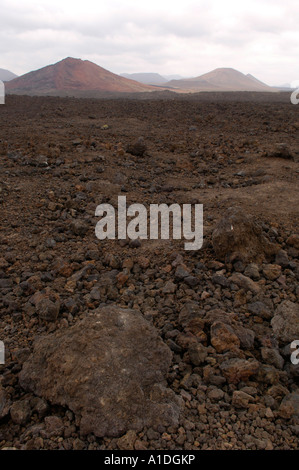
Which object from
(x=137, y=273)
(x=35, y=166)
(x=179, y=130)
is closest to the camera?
(x=137, y=273)

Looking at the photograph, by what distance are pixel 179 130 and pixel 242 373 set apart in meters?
6.41

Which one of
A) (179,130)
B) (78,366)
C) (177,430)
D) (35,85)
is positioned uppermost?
(35,85)

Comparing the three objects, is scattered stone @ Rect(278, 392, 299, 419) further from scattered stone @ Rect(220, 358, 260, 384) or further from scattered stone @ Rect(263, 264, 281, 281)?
scattered stone @ Rect(263, 264, 281, 281)

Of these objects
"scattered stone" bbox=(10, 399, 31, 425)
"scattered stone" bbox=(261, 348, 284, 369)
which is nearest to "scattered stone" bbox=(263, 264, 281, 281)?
"scattered stone" bbox=(261, 348, 284, 369)

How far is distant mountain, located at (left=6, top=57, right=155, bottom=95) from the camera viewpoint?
40.2 metres

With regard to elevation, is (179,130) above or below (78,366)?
above

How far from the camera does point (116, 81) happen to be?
44156 millimetres

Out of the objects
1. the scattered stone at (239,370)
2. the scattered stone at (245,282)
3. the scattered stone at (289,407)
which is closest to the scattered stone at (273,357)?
the scattered stone at (239,370)

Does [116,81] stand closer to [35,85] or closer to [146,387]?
[35,85]

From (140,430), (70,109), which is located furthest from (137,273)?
(70,109)

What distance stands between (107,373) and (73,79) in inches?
1826

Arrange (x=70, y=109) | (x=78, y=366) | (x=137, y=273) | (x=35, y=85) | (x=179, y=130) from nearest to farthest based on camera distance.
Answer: (x=78, y=366) → (x=137, y=273) → (x=179, y=130) → (x=70, y=109) → (x=35, y=85)

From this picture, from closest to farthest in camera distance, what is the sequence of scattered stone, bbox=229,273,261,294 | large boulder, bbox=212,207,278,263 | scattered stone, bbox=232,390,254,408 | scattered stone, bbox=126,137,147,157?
scattered stone, bbox=232,390,254,408 → scattered stone, bbox=229,273,261,294 → large boulder, bbox=212,207,278,263 → scattered stone, bbox=126,137,147,157

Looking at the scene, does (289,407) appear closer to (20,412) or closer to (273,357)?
(273,357)
